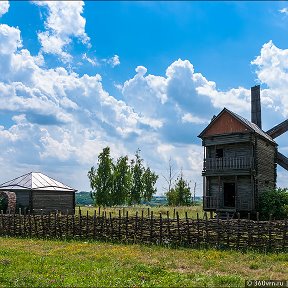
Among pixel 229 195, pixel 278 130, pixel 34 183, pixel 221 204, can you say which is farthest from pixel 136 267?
pixel 278 130

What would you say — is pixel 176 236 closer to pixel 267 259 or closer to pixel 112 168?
pixel 267 259

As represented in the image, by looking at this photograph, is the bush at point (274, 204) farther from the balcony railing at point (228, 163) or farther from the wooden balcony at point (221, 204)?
the balcony railing at point (228, 163)

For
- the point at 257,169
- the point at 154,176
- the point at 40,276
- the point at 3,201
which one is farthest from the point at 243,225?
the point at 154,176

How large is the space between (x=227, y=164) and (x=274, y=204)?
4.32 m

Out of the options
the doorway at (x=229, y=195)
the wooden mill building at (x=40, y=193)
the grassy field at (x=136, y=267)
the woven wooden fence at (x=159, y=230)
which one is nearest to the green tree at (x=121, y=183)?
the wooden mill building at (x=40, y=193)

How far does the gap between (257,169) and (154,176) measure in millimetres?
→ 42505

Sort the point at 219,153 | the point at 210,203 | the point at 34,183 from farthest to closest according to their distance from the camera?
1. the point at 34,183
2. the point at 219,153
3. the point at 210,203

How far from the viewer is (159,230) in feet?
57.9

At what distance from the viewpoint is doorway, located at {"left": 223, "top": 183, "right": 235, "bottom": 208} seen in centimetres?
3057

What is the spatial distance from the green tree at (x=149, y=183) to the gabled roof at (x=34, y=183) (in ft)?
109

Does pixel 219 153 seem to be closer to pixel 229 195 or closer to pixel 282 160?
pixel 229 195

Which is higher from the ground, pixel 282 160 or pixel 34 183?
pixel 282 160

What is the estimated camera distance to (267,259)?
44.5 ft

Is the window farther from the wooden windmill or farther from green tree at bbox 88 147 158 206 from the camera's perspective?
green tree at bbox 88 147 158 206
